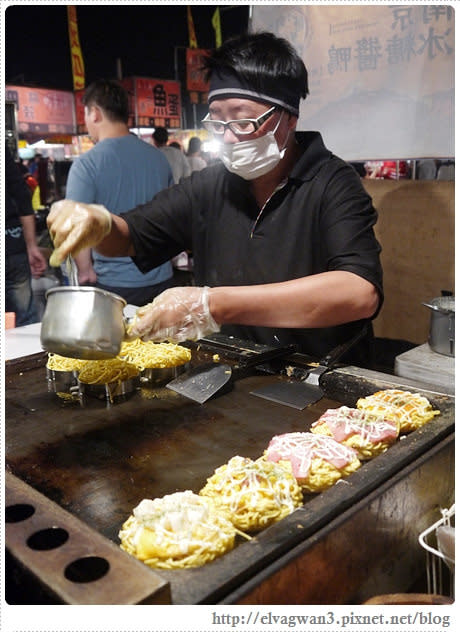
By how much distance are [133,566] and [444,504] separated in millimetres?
1160

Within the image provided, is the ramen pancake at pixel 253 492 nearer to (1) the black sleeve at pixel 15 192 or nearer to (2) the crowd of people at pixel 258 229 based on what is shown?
(2) the crowd of people at pixel 258 229

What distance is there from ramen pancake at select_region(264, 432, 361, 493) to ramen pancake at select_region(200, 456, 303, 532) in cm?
6

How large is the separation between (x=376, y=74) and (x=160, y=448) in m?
4.00

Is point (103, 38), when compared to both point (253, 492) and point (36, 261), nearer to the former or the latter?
point (36, 261)

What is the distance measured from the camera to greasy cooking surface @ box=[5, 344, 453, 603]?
125cm

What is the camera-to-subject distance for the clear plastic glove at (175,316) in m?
2.04

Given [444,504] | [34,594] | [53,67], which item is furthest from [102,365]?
[53,67]

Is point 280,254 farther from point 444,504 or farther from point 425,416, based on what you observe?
point 444,504

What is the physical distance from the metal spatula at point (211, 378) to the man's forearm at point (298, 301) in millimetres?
274

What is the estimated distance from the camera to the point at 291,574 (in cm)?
119

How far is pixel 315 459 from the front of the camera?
5.30ft

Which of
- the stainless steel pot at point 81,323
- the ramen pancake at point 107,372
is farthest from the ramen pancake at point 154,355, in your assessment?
the stainless steel pot at point 81,323

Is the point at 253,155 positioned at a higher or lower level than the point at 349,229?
higher

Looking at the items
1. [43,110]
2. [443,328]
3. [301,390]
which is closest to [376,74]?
[443,328]
